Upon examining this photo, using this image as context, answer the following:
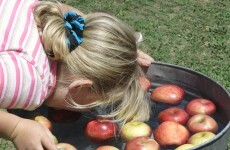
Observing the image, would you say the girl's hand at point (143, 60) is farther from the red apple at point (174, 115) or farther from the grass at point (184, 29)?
the grass at point (184, 29)

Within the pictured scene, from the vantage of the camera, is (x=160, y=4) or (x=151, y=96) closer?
(x=151, y=96)

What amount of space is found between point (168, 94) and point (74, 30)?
530 millimetres

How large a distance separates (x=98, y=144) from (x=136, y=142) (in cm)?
19

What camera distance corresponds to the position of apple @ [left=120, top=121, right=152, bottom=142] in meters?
1.99

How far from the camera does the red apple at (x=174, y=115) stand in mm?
2057

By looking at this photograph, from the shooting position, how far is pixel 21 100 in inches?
74.7

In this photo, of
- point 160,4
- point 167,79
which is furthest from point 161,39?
point 167,79

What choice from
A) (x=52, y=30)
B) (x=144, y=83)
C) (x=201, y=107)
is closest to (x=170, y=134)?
(x=201, y=107)

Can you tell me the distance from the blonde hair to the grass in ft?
4.05

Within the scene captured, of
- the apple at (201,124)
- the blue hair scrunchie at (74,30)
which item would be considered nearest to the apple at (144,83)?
the apple at (201,124)

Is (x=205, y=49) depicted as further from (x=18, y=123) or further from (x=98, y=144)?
(x=18, y=123)

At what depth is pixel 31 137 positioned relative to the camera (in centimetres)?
166

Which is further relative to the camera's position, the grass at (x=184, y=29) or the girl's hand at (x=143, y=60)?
the grass at (x=184, y=29)

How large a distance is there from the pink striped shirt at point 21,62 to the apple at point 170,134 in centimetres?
47
